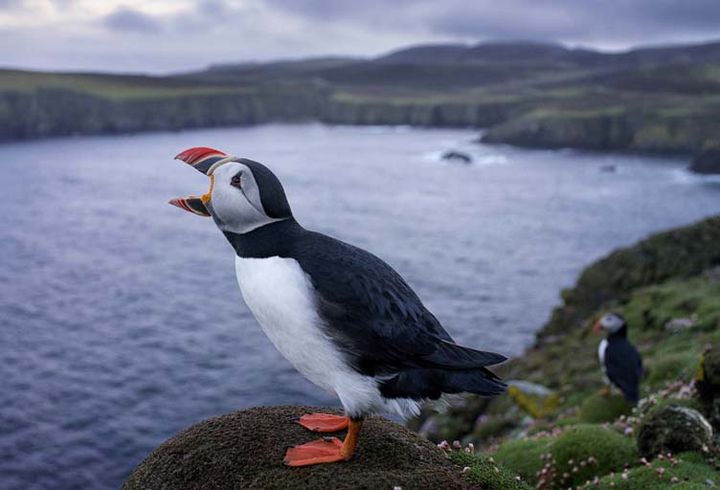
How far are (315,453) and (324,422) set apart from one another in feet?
2.33

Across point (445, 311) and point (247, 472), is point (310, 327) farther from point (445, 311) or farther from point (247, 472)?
point (445, 311)

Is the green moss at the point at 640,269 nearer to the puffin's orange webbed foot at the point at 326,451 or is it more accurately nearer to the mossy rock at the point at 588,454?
the mossy rock at the point at 588,454

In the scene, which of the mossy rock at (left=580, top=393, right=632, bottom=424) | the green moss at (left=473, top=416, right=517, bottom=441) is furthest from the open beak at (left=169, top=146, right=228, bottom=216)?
the green moss at (left=473, top=416, right=517, bottom=441)

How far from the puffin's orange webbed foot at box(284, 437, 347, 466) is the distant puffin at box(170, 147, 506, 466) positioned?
36 millimetres

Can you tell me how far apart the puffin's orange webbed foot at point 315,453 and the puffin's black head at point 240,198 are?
2388 mm

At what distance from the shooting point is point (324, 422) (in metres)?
8.05

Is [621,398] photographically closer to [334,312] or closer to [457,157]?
[334,312]

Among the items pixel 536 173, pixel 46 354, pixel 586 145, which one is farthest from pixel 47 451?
pixel 586 145

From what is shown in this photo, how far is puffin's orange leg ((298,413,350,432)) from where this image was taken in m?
7.90

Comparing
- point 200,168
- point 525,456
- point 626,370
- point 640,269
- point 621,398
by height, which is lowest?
point 640,269

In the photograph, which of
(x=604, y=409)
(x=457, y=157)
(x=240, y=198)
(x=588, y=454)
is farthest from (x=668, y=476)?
(x=457, y=157)

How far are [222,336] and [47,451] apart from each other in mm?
12991

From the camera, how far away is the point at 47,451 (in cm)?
2836

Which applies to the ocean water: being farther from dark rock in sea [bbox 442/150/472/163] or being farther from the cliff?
the cliff
